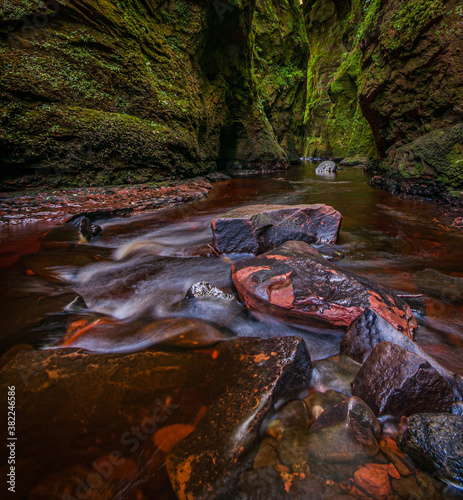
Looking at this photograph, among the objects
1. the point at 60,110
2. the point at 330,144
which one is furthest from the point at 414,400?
the point at 330,144

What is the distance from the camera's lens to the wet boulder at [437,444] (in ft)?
2.69

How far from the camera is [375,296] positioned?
5.52 ft

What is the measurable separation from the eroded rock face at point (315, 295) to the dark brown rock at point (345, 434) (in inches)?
26.0

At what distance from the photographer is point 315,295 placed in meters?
1.74

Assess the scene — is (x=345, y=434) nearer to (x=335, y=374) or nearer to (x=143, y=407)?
(x=335, y=374)

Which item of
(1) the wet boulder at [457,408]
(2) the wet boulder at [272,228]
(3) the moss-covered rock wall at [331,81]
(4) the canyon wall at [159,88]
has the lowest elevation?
Result: (1) the wet boulder at [457,408]

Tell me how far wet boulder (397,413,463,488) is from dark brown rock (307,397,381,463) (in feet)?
0.39

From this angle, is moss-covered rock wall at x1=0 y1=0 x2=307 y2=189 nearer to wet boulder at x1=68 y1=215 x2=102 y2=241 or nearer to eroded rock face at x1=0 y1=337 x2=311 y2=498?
wet boulder at x1=68 y1=215 x2=102 y2=241

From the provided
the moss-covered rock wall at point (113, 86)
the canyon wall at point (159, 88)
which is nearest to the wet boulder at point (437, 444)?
the canyon wall at point (159, 88)

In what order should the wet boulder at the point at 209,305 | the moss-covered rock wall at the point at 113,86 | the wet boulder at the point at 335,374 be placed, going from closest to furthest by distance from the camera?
the wet boulder at the point at 335,374
the wet boulder at the point at 209,305
the moss-covered rock wall at the point at 113,86

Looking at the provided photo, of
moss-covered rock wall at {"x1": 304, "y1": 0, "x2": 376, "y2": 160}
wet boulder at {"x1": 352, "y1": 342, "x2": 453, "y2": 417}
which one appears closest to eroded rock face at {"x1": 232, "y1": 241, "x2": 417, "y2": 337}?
wet boulder at {"x1": 352, "y1": 342, "x2": 453, "y2": 417}

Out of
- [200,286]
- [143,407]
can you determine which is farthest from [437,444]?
[200,286]

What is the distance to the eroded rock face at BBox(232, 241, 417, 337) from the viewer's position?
5.38 feet

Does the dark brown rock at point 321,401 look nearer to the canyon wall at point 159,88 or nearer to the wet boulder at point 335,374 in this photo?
the wet boulder at point 335,374
